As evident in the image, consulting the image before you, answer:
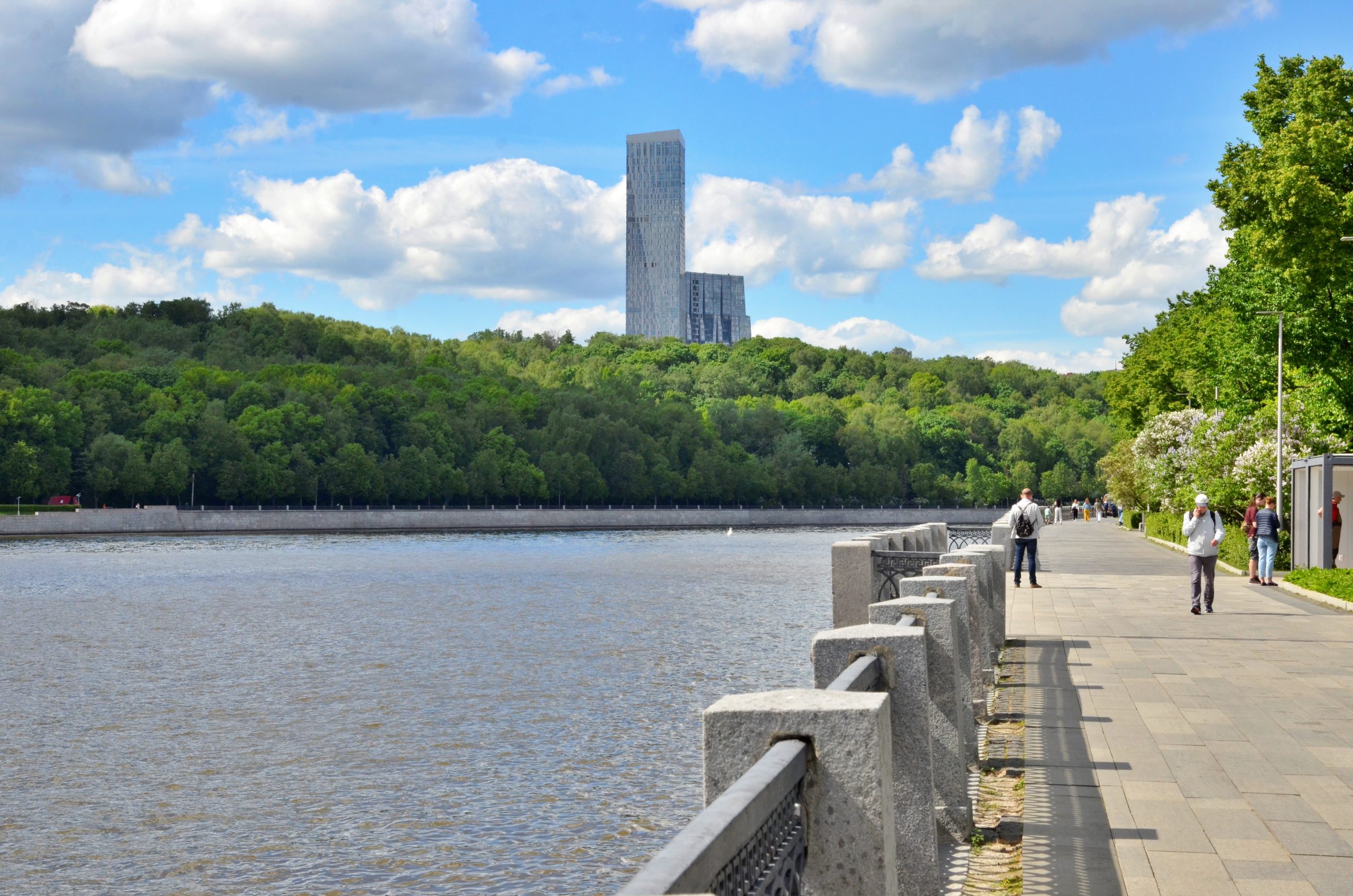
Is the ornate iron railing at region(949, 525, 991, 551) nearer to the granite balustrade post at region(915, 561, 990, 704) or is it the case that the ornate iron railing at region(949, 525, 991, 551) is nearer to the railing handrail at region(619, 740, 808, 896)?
the granite balustrade post at region(915, 561, 990, 704)

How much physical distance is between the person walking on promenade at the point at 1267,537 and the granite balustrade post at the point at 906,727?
20.5 metres

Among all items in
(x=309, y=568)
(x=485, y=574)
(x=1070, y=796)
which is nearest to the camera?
(x=1070, y=796)

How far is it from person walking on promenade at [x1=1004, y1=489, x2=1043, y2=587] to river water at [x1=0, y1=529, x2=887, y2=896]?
373 centimetres

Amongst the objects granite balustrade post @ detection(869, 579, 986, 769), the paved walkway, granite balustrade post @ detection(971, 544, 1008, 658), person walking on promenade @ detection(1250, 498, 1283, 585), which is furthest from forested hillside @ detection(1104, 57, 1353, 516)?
granite balustrade post @ detection(869, 579, 986, 769)

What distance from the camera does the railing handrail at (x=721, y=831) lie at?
2488mm

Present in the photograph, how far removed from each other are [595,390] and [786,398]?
123 ft

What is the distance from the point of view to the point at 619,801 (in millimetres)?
10078

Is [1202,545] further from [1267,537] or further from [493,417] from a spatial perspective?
[493,417]

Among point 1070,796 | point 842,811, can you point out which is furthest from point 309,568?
point 842,811

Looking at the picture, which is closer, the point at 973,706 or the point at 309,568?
the point at 973,706

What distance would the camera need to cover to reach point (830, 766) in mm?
3715

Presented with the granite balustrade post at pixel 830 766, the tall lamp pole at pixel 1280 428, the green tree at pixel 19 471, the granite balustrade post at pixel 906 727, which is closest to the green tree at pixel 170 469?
the green tree at pixel 19 471

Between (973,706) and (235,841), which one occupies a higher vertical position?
(973,706)

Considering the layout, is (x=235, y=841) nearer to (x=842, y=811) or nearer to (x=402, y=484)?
(x=842, y=811)
